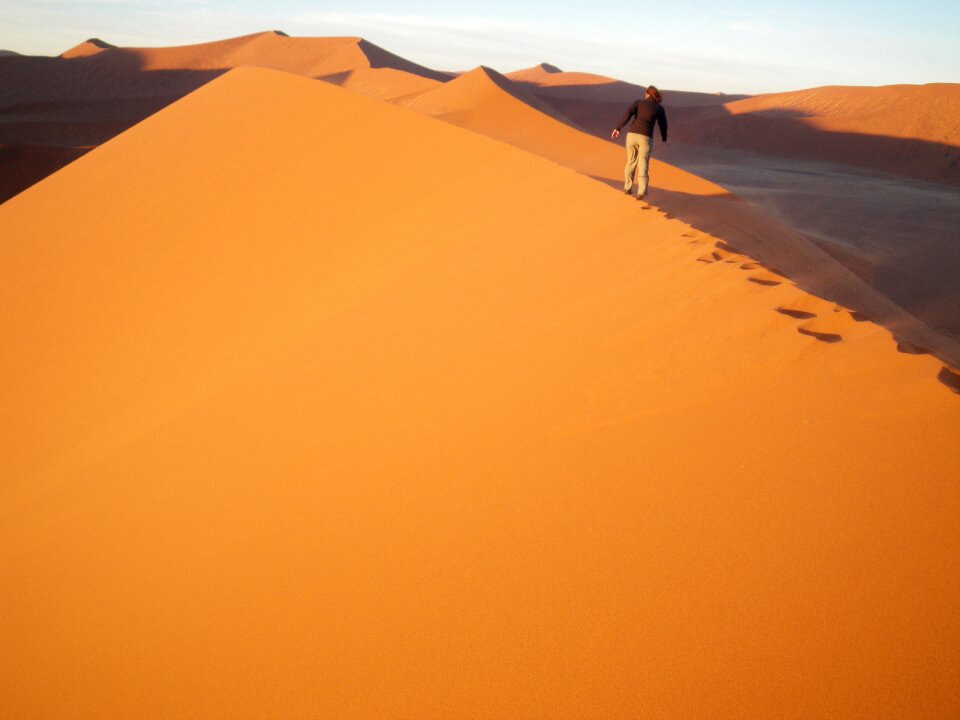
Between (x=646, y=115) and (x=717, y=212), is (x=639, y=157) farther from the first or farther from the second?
(x=717, y=212)

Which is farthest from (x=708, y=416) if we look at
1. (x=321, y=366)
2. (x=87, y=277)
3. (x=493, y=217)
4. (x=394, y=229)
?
(x=87, y=277)

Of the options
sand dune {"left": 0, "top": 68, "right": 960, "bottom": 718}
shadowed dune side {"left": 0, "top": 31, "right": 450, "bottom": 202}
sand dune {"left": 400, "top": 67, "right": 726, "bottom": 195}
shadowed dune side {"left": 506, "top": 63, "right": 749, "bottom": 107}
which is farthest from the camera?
shadowed dune side {"left": 506, "top": 63, "right": 749, "bottom": 107}

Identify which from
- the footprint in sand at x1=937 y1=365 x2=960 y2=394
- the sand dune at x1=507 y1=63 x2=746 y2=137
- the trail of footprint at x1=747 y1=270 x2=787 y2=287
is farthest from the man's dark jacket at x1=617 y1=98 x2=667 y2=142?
the sand dune at x1=507 y1=63 x2=746 y2=137

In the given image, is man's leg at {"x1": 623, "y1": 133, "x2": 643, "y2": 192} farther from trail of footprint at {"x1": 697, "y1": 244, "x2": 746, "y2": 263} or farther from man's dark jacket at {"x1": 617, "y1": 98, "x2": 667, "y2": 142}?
trail of footprint at {"x1": 697, "y1": 244, "x2": 746, "y2": 263}

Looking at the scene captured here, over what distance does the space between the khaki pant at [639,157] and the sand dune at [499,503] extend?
182 cm

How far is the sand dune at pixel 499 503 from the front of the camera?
1.76 meters

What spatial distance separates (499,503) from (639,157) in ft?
16.8

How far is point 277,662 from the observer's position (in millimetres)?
2059

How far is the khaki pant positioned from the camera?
20.9 feet

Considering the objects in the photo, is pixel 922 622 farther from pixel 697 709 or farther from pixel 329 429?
pixel 329 429

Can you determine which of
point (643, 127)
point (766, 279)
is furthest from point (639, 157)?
point (766, 279)

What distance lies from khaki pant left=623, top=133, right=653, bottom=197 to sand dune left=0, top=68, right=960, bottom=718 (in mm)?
1824

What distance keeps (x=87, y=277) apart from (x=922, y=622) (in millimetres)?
6341

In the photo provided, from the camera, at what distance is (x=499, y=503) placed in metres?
2.32
